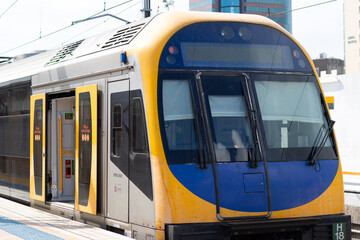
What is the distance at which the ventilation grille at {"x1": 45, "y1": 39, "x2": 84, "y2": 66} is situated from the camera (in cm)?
922

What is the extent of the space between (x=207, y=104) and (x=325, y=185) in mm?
1749

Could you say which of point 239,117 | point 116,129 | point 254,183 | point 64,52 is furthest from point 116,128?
point 64,52

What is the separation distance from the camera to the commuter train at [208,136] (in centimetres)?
645

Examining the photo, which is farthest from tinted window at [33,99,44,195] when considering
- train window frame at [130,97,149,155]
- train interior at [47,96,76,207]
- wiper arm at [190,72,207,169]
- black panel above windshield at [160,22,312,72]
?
wiper arm at [190,72,207,169]

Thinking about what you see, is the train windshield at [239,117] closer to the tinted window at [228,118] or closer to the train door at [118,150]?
the tinted window at [228,118]

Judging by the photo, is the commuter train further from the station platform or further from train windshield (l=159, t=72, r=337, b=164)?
the station platform

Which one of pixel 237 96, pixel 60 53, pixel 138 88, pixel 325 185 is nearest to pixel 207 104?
pixel 237 96

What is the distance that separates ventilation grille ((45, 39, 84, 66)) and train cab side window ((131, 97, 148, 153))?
265cm

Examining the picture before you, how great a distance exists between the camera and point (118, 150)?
7.22m

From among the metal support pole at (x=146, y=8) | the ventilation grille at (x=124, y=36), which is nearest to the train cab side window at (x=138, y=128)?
the ventilation grille at (x=124, y=36)

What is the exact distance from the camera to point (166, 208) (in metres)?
6.29

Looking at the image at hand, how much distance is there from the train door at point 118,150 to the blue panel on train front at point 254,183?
1.44 metres

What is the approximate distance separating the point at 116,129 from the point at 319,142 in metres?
2.51

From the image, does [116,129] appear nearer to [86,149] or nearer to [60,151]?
[86,149]
